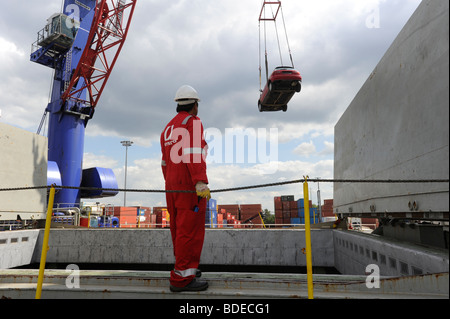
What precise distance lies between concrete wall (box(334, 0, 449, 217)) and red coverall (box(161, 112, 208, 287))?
2.31 m

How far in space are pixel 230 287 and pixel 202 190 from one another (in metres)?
1.05

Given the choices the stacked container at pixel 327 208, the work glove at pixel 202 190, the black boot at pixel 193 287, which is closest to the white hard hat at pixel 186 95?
the work glove at pixel 202 190

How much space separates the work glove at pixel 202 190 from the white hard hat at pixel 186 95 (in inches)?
42.3

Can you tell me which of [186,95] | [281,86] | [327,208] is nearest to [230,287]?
[186,95]

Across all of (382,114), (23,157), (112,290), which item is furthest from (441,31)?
(23,157)

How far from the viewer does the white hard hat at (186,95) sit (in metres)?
3.26

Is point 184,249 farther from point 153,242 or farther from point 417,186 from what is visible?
point 153,242

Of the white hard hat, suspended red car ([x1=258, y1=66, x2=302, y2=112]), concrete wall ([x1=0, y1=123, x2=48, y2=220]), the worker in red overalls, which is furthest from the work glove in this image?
suspended red car ([x1=258, y1=66, x2=302, y2=112])

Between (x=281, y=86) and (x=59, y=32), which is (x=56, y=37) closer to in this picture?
(x=59, y=32)

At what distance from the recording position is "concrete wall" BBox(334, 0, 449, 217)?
280 cm

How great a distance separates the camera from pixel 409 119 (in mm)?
3400

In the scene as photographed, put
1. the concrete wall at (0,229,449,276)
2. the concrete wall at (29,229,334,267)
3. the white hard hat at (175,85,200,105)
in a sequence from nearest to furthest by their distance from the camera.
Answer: the white hard hat at (175,85,200,105)
the concrete wall at (0,229,449,276)
the concrete wall at (29,229,334,267)

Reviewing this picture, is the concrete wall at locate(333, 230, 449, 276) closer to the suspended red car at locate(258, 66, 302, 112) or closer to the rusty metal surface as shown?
the rusty metal surface

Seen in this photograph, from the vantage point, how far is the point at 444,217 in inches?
114
